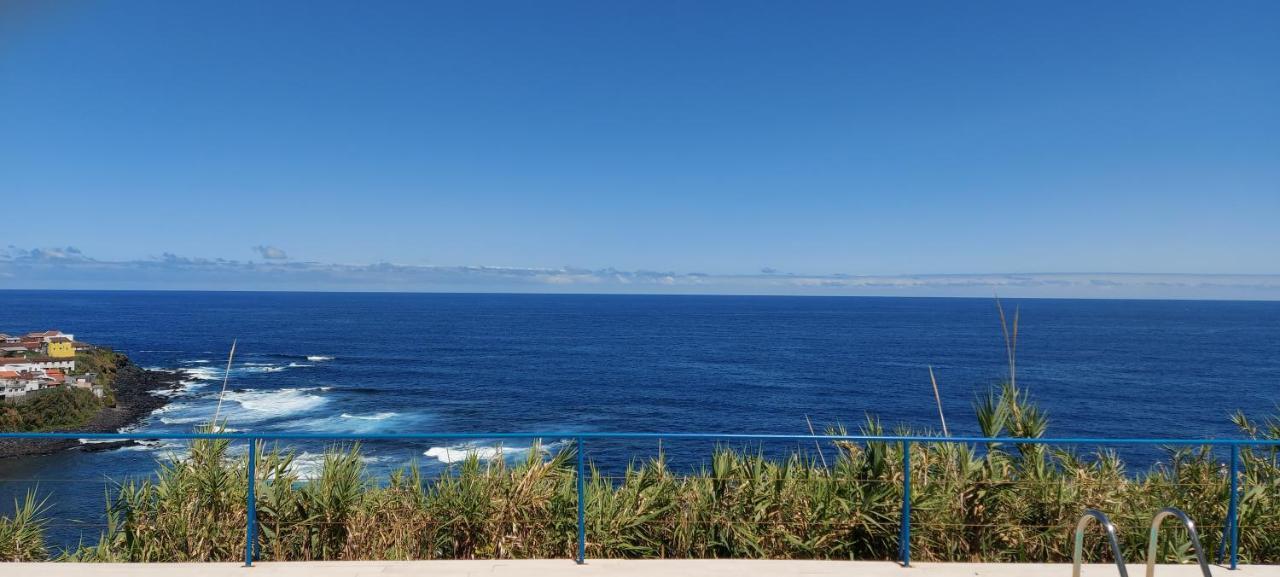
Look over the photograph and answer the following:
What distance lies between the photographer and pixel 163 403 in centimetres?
3944

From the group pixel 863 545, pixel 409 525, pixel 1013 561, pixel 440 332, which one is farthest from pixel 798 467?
pixel 440 332

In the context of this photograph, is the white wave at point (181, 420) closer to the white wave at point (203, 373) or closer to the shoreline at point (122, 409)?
the shoreline at point (122, 409)

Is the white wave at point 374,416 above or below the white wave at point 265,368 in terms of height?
above

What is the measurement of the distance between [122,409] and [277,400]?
741 centimetres

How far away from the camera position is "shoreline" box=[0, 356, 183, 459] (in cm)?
2898

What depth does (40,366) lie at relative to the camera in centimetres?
4306

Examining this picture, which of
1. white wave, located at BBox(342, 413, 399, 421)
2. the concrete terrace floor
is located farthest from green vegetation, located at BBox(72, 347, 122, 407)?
the concrete terrace floor

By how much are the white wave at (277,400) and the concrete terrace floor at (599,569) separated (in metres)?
34.0

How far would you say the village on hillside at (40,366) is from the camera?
121 ft

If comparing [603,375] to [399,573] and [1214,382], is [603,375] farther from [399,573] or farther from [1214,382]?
[399,573]

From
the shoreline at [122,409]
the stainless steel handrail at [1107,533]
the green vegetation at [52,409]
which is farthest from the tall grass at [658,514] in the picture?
the green vegetation at [52,409]

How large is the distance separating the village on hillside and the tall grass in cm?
3931

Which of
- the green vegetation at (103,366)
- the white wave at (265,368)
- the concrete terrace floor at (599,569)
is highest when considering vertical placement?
the concrete terrace floor at (599,569)

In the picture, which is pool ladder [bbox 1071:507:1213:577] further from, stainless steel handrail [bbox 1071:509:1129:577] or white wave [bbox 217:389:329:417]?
white wave [bbox 217:389:329:417]
